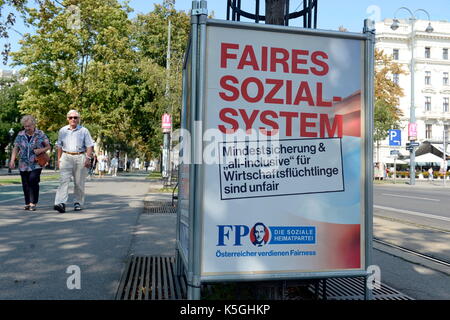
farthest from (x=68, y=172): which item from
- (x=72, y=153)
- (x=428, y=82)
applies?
(x=428, y=82)

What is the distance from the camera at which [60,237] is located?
566 cm

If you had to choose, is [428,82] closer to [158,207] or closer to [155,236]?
[158,207]

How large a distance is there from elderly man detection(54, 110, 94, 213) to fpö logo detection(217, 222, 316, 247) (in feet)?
19.5

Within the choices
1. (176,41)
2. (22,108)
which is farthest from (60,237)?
(176,41)

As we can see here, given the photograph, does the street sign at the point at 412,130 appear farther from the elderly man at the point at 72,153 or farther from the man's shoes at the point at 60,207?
the man's shoes at the point at 60,207

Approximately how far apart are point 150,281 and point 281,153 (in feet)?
5.68

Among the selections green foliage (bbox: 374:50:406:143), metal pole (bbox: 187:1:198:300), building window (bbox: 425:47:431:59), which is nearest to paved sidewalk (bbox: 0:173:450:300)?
metal pole (bbox: 187:1:198:300)

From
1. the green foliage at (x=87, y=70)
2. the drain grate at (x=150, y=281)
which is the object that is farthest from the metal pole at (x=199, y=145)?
the green foliage at (x=87, y=70)

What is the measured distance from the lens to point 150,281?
381 cm

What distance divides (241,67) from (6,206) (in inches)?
315

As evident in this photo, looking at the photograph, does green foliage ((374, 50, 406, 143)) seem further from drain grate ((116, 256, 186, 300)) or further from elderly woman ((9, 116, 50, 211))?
drain grate ((116, 256, 186, 300))

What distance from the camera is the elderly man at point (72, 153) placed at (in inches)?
323
